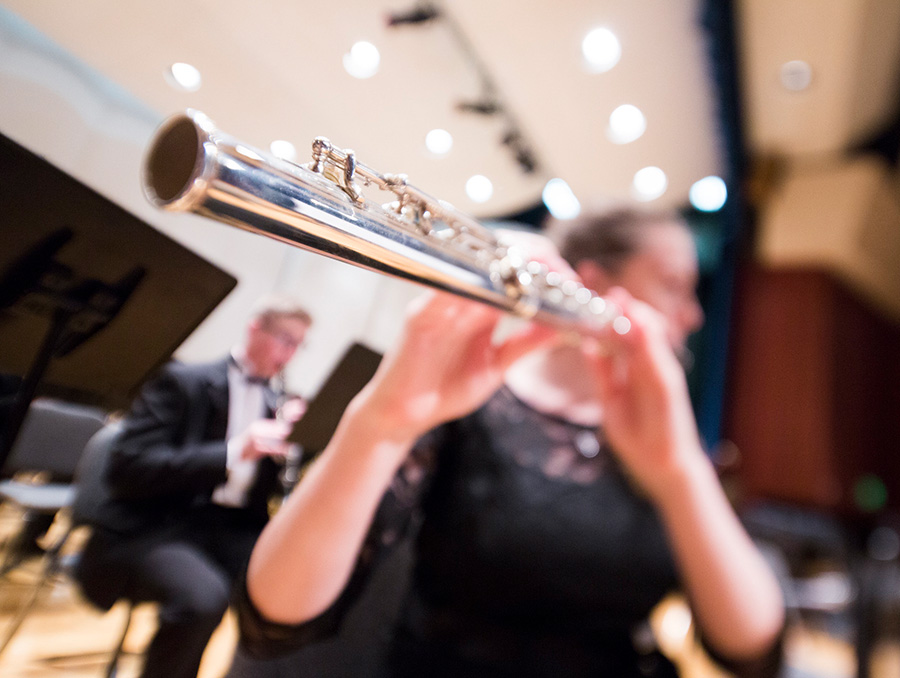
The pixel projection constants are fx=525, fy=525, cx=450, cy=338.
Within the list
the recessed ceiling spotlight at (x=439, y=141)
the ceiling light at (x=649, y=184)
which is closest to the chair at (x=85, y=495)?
the recessed ceiling spotlight at (x=439, y=141)

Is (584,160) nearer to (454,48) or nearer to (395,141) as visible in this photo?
(454,48)

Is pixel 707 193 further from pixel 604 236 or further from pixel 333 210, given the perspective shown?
pixel 333 210

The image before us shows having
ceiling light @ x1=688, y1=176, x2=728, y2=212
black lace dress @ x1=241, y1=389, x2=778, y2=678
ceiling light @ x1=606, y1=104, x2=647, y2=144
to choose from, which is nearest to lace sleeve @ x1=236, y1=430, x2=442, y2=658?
black lace dress @ x1=241, y1=389, x2=778, y2=678

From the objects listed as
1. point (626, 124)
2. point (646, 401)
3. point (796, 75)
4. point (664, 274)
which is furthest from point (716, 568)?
point (796, 75)

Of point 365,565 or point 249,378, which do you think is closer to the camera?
point 249,378

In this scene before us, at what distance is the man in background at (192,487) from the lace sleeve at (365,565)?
0.02 m

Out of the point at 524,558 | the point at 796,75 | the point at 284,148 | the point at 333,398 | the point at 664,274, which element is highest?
the point at 796,75

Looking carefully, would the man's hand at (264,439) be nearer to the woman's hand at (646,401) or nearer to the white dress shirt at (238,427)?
the white dress shirt at (238,427)

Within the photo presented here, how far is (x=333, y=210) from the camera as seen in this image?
0.56 feet

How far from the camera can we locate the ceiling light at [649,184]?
30.5 inches

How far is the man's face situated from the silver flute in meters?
0.07

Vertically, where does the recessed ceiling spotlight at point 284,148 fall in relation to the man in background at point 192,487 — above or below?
above

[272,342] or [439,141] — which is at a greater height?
[439,141]

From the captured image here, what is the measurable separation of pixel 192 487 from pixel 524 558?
357mm
